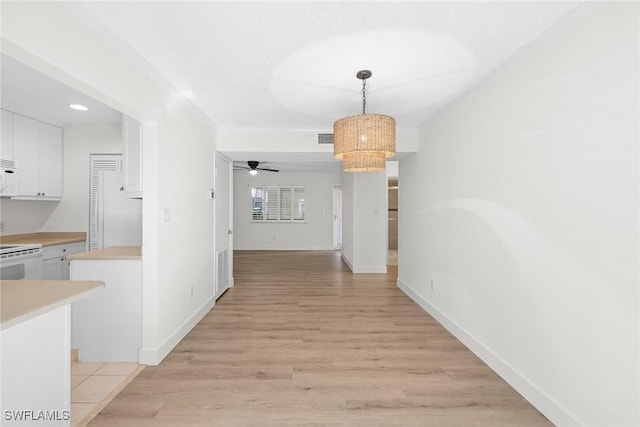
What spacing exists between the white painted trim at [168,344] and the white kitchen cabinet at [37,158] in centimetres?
255

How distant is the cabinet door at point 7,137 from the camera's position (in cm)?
326

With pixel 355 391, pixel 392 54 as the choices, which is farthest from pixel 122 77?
pixel 355 391

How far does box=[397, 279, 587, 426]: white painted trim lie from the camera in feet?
5.66

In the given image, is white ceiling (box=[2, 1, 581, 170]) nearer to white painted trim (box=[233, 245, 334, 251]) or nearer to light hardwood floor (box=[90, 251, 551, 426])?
light hardwood floor (box=[90, 251, 551, 426])

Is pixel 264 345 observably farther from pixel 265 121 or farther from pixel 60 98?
pixel 60 98

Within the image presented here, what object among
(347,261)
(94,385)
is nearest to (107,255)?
(94,385)

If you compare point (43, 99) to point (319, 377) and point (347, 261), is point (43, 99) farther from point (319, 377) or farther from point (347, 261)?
point (347, 261)

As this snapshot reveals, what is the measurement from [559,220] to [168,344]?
310 cm

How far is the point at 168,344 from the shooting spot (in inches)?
102

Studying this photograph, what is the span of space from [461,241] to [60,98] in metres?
4.34

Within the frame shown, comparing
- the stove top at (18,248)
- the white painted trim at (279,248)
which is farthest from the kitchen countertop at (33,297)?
the white painted trim at (279,248)

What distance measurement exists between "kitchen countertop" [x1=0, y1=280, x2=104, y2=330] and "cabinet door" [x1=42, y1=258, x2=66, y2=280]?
2.54 metres

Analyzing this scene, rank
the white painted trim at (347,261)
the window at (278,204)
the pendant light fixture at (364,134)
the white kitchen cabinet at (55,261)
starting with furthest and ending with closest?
the window at (278,204), the white painted trim at (347,261), the white kitchen cabinet at (55,261), the pendant light fixture at (364,134)

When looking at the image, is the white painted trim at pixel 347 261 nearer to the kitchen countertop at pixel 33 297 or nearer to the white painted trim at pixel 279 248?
the white painted trim at pixel 279 248
